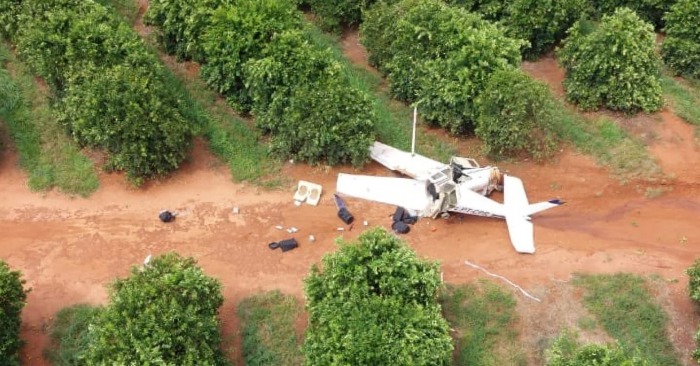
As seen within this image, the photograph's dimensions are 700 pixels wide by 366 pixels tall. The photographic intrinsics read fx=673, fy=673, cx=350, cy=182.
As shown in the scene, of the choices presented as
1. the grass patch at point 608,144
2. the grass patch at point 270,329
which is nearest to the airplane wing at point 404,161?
the grass patch at point 608,144

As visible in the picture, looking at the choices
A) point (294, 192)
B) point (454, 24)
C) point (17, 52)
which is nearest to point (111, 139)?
point (294, 192)

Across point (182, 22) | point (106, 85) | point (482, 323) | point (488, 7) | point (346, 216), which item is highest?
point (182, 22)

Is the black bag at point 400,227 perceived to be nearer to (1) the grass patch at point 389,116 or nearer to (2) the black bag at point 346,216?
(2) the black bag at point 346,216

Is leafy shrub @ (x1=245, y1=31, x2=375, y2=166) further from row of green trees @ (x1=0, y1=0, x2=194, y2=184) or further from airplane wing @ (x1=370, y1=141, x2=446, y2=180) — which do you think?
row of green trees @ (x1=0, y1=0, x2=194, y2=184)

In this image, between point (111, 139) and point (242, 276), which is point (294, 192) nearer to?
point (242, 276)

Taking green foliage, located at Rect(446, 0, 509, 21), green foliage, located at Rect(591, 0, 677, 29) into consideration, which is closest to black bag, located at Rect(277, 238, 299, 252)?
green foliage, located at Rect(446, 0, 509, 21)

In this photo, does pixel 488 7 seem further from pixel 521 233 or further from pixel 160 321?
pixel 160 321

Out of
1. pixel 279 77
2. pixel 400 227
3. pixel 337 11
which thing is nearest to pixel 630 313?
pixel 400 227
